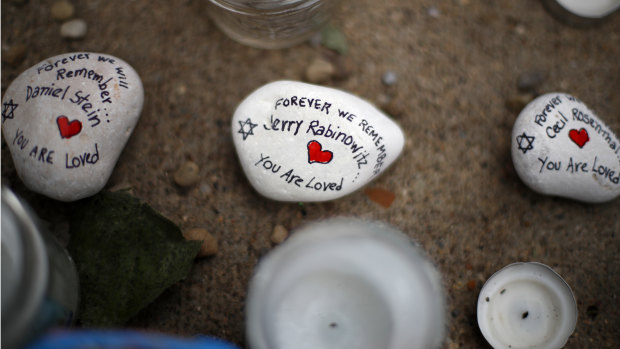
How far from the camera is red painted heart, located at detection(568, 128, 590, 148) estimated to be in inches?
34.8

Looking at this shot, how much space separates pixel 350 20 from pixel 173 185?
0.49 metres

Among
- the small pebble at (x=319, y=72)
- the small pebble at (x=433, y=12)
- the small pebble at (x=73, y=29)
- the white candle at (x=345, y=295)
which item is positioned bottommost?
the white candle at (x=345, y=295)

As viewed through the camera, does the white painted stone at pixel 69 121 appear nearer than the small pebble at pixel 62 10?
Yes

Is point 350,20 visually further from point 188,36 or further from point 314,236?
point 314,236

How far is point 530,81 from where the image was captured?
99 centimetres

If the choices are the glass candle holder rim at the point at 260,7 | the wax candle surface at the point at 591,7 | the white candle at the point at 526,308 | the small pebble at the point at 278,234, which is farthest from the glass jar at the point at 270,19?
the white candle at the point at 526,308

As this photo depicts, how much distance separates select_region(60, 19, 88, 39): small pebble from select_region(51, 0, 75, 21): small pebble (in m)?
0.02

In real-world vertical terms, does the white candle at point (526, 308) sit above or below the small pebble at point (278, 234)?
below

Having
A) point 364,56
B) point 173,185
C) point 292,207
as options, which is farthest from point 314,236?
point 364,56

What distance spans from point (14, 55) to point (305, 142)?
1.98 feet

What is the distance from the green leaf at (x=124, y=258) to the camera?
808 mm

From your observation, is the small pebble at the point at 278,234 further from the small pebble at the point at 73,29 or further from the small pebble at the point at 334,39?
the small pebble at the point at 73,29

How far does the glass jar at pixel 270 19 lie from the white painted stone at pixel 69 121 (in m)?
0.22

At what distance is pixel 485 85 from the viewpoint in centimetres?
100
